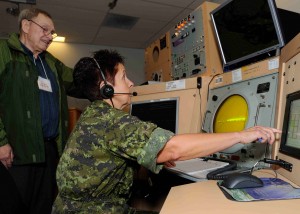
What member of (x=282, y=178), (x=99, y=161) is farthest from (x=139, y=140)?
(x=282, y=178)

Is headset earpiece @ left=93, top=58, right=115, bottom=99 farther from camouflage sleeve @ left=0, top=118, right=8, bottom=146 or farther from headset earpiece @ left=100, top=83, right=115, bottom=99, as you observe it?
camouflage sleeve @ left=0, top=118, right=8, bottom=146

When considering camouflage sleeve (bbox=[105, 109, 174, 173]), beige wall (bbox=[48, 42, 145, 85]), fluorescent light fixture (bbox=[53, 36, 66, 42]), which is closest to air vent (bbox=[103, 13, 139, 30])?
beige wall (bbox=[48, 42, 145, 85])

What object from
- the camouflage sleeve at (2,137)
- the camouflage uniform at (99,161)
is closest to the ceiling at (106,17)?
the camouflage sleeve at (2,137)

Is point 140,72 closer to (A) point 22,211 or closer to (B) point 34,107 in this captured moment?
(B) point 34,107

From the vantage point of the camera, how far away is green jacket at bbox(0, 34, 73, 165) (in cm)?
171

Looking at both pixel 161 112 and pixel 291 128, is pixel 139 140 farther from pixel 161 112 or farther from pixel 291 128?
pixel 161 112

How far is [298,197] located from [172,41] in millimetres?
1723

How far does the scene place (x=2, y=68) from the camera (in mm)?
1721

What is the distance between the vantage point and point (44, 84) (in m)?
1.92

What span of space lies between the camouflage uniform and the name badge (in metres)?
0.99

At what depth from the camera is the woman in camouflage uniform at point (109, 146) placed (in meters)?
0.88

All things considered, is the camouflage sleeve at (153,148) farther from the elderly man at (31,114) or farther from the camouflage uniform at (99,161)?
the elderly man at (31,114)

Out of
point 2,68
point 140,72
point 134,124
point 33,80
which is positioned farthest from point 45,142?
point 140,72

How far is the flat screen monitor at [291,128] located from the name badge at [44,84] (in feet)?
5.19
